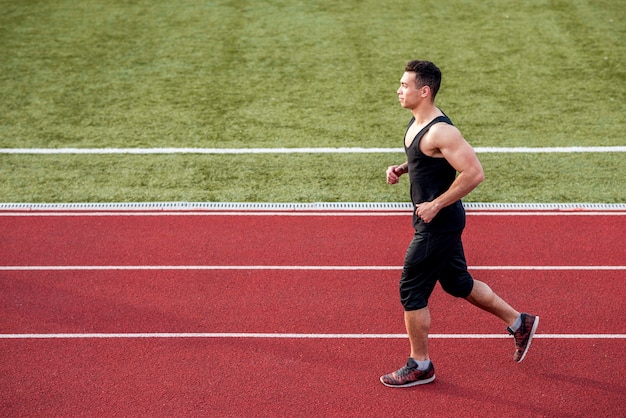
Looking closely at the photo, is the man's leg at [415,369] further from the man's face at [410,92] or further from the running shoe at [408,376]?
the man's face at [410,92]

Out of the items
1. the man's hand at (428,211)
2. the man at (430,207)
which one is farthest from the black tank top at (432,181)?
the man's hand at (428,211)

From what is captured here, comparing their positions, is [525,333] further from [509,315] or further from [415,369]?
[415,369]

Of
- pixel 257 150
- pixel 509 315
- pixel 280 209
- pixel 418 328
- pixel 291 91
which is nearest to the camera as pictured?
pixel 418 328

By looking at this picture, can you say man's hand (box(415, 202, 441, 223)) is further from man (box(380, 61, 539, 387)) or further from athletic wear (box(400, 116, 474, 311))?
athletic wear (box(400, 116, 474, 311))

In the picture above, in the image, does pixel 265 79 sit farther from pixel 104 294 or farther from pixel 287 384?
pixel 287 384

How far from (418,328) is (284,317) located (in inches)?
52.9

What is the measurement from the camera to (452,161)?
14.6 ft

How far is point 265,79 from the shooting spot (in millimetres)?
11305

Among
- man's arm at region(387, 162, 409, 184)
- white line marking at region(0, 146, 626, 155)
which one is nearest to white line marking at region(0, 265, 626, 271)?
man's arm at region(387, 162, 409, 184)

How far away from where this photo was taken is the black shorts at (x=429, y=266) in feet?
15.4

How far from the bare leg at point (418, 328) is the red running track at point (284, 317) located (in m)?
0.24

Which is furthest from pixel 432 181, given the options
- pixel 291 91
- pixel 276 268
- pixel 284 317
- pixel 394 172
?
pixel 291 91

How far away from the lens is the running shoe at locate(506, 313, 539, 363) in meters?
5.06

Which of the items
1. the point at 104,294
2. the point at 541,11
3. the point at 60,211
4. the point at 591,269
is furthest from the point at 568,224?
the point at 541,11
